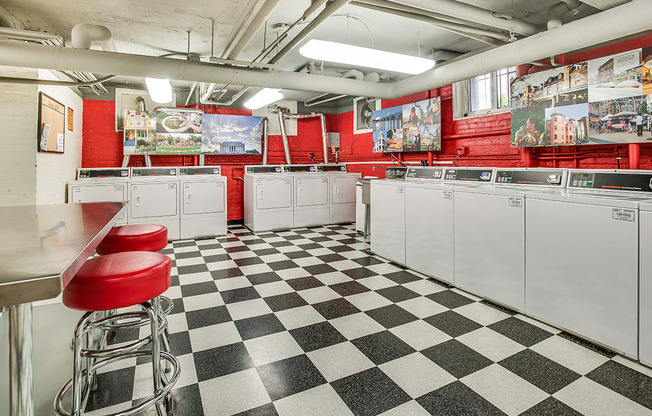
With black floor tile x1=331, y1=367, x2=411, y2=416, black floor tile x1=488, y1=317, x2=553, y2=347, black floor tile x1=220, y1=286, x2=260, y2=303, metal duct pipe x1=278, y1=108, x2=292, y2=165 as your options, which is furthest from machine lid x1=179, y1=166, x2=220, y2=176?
black floor tile x1=488, y1=317, x2=553, y2=347

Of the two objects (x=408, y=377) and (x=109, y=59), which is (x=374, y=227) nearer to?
(x=408, y=377)

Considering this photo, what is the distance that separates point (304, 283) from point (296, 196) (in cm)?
319

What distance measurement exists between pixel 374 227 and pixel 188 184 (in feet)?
10.8

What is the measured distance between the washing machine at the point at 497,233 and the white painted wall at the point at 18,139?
4.52m

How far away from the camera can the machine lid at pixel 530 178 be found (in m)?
2.98

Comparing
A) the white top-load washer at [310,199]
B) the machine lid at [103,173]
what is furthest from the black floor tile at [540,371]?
the machine lid at [103,173]

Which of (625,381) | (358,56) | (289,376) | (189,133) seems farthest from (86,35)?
(625,381)

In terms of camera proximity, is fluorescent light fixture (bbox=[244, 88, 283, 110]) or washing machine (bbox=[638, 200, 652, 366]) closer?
washing machine (bbox=[638, 200, 652, 366])

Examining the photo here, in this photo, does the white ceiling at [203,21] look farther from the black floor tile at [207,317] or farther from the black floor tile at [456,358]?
the black floor tile at [456,358]

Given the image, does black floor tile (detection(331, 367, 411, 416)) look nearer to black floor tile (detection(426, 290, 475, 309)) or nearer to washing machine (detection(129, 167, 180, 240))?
black floor tile (detection(426, 290, 475, 309))

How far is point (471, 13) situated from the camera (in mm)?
2928

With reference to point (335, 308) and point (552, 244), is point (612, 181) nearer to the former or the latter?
point (552, 244)

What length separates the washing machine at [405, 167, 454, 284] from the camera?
344 centimetres

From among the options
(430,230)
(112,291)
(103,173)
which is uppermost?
(103,173)
